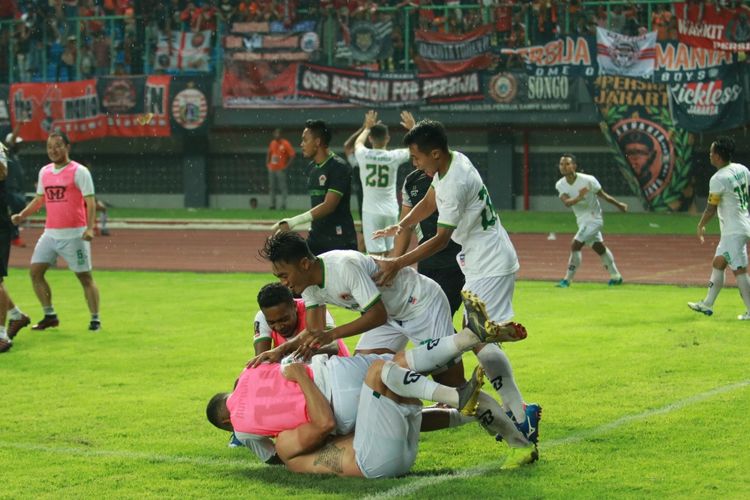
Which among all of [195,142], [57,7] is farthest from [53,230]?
[57,7]

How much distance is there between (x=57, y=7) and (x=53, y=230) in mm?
28896

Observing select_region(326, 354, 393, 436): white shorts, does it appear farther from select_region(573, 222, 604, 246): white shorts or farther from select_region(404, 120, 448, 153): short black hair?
select_region(573, 222, 604, 246): white shorts

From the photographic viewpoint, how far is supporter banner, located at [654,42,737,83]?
30.7 meters

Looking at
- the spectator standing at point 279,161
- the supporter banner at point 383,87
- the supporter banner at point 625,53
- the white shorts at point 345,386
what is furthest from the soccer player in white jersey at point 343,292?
the spectator standing at point 279,161

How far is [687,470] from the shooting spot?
7094mm

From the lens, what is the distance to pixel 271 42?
35938mm

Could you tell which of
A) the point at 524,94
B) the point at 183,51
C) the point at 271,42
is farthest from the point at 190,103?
the point at 524,94

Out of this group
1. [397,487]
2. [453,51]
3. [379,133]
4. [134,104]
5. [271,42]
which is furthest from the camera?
[134,104]

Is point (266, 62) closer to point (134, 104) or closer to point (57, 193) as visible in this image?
point (134, 104)

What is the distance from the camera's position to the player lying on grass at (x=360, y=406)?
6.91m

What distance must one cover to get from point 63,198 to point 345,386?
25.0ft

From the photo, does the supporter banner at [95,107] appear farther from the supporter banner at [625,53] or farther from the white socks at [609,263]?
the white socks at [609,263]

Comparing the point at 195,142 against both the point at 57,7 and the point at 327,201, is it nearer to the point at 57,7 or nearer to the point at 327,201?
the point at 57,7

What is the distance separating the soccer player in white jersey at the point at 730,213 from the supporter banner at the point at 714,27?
1755cm
